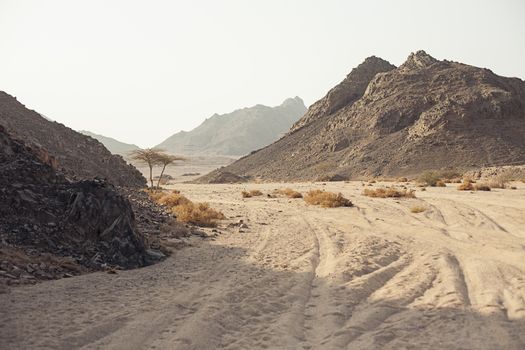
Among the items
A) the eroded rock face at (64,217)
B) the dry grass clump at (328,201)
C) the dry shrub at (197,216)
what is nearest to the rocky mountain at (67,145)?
the dry shrub at (197,216)

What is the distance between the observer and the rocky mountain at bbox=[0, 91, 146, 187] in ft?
63.7

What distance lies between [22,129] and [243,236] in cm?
1435

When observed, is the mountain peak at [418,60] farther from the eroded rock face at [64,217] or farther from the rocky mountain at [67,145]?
the eroded rock face at [64,217]

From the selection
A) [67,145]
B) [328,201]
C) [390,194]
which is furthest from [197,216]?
[67,145]

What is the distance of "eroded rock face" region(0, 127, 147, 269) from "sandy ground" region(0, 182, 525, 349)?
84 centimetres

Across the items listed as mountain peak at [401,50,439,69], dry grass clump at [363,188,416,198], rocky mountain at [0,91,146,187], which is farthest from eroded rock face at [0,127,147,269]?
mountain peak at [401,50,439,69]

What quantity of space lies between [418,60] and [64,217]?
63.3 meters

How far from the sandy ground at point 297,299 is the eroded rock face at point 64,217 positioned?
0.84 metres

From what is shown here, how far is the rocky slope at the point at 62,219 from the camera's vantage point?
23.7ft

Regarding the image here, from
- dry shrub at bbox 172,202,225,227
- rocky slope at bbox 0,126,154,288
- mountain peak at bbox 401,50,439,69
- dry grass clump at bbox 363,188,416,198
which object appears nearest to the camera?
rocky slope at bbox 0,126,154,288

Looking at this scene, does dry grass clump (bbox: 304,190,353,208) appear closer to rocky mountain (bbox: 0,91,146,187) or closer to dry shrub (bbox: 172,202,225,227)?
dry shrub (bbox: 172,202,225,227)

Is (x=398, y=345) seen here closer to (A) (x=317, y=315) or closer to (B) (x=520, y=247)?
(A) (x=317, y=315)

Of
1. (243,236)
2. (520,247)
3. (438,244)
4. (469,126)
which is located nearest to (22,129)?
(243,236)

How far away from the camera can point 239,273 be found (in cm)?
718
